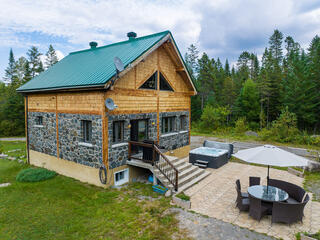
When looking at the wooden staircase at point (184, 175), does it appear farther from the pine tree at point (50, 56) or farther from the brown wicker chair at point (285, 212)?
the pine tree at point (50, 56)

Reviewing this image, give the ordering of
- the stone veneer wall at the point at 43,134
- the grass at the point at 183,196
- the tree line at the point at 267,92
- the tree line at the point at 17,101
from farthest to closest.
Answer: the tree line at the point at 17,101 → the tree line at the point at 267,92 → the stone veneer wall at the point at 43,134 → the grass at the point at 183,196

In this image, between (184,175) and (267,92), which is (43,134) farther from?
(267,92)

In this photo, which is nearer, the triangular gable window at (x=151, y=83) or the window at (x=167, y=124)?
the triangular gable window at (x=151, y=83)

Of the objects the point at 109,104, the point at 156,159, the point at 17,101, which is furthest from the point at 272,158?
the point at 17,101

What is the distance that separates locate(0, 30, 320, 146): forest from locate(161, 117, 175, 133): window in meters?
15.4

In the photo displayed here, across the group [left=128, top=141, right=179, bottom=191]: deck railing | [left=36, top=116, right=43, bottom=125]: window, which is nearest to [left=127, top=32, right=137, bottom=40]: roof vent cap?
[left=128, top=141, right=179, bottom=191]: deck railing

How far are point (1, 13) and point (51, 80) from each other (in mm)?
5035

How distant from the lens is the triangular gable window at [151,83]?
11.4m

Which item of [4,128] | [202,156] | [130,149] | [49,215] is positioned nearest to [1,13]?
[130,149]

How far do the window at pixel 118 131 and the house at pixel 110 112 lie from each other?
→ 0.05 meters

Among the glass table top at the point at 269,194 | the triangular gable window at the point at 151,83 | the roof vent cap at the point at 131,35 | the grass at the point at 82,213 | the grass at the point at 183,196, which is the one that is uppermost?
the roof vent cap at the point at 131,35

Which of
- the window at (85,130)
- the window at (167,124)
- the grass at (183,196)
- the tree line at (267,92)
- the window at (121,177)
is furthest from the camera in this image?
the tree line at (267,92)

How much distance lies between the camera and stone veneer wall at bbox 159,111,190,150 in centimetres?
1301

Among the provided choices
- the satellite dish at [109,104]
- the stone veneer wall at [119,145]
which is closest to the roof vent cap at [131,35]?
the stone veneer wall at [119,145]
